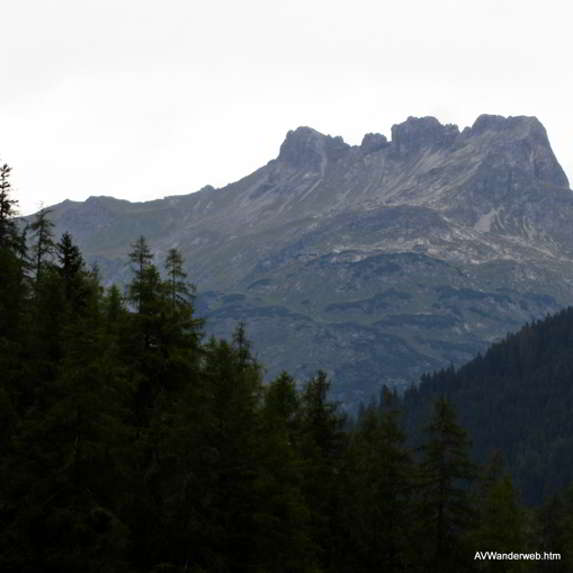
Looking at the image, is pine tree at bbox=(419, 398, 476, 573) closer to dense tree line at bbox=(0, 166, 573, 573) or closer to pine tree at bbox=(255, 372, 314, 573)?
dense tree line at bbox=(0, 166, 573, 573)

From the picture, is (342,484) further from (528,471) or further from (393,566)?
(528,471)

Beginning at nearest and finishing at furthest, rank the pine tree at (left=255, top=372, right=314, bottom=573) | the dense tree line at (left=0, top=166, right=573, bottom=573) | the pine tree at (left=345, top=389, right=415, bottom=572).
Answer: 1. the dense tree line at (left=0, top=166, right=573, bottom=573)
2. the pine tree at (left=255, top=372, right=314, bottom=573)
3. the pine tree at (left=345, top=389, right=415, bottom=572)

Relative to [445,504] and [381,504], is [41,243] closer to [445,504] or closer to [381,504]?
[381,504]

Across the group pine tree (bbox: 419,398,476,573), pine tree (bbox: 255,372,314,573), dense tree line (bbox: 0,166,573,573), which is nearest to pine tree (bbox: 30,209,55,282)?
dense tree line (bbox: 0,166,573,573)

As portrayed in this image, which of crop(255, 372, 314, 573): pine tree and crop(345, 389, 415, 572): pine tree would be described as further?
crop(345, 389, 415, 572): pine tree

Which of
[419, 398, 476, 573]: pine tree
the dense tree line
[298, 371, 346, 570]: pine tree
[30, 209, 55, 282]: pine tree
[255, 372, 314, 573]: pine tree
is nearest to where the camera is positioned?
the dense tree line

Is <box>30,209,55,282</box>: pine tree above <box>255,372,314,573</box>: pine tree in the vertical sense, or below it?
above

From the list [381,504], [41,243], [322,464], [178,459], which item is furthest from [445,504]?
[41,243]

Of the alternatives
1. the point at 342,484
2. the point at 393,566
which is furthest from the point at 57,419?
the point at 393,566

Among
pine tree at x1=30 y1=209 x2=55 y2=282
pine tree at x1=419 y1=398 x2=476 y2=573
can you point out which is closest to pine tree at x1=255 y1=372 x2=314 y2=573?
pine tree at x1=419 y1=398 x2=476 y2=573

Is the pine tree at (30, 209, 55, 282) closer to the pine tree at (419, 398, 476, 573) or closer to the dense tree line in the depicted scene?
the dense tree line

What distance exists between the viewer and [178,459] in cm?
3234

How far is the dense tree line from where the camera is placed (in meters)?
29.1

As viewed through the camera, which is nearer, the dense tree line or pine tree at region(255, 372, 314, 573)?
the dense tree line
